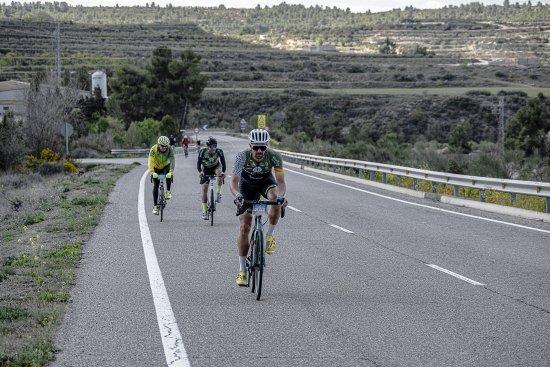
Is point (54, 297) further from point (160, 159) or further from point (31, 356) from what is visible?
point (160, 159)

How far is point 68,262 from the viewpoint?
46.4 ft

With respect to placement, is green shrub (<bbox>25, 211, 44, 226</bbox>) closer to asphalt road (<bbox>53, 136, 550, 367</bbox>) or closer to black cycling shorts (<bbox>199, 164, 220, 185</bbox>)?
asphalt road (<bbox>53, 136, 550, 367</bbox>)

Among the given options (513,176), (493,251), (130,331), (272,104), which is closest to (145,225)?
(493,251)

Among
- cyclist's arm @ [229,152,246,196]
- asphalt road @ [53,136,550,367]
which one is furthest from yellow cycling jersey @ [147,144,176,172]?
cyclist's arm @ [229,152,246,196]

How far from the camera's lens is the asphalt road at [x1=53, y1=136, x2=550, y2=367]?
327 inches

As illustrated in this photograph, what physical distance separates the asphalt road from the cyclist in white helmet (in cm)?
59

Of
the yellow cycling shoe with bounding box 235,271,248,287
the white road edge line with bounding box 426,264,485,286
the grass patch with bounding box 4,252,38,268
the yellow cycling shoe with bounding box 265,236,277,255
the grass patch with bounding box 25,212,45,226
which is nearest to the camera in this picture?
the yellow cycling shoe with bounding box 265,236,277,255

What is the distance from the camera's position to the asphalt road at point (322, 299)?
8.30 meters

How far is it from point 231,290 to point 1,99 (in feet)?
308

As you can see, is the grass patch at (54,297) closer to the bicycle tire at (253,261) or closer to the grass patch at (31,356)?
the bicycle tire at (253,261)

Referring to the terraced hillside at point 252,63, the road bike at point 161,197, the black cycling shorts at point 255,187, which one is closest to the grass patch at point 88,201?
the road bike at point 161,197

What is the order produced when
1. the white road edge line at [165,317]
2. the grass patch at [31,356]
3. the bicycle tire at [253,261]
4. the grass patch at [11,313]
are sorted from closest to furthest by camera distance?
the grass patch at [31,356]
the white road edge line at [165,317]
the grass patch at [11,313]
the bicycle tire at [253,261]

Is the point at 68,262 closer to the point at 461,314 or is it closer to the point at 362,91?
the point at 461,314

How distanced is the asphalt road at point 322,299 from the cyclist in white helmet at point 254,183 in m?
0.59
